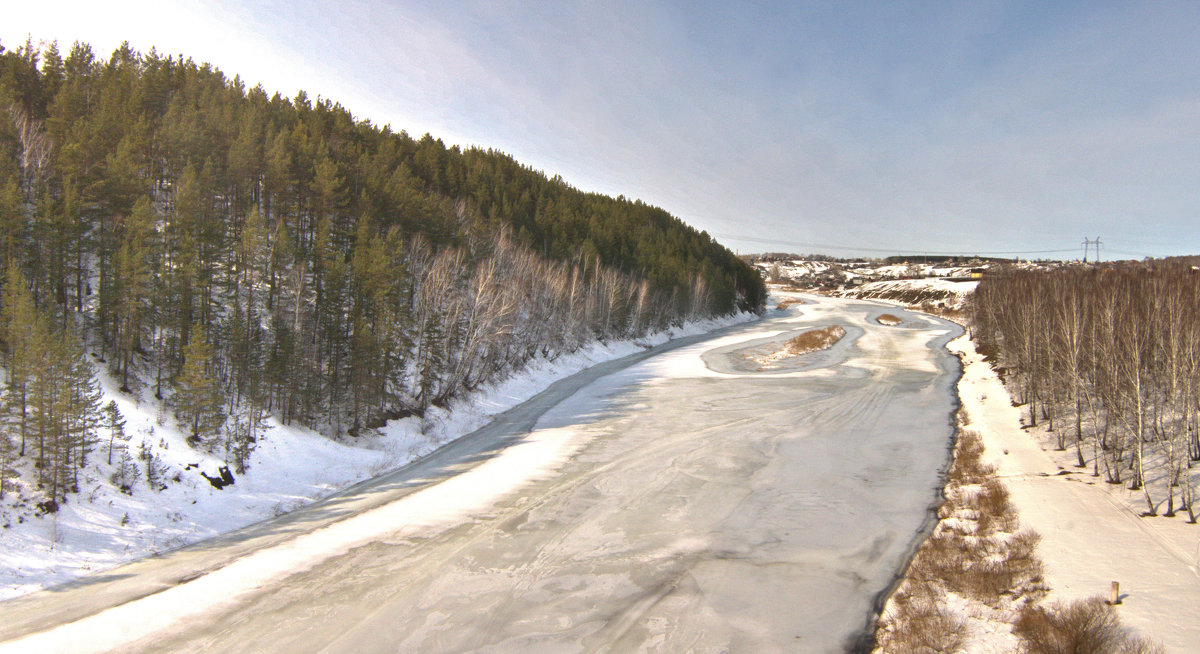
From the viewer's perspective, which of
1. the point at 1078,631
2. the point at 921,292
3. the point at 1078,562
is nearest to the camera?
the point at 1078,631

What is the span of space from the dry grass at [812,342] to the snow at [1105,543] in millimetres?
38935

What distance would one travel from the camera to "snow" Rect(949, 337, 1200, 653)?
1181 cm

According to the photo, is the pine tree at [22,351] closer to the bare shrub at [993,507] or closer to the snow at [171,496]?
the snow at [171,496]

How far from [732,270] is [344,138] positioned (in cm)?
8623

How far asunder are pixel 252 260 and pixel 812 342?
2423 inches

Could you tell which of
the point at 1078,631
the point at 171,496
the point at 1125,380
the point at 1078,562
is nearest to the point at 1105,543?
the point at 1078,562

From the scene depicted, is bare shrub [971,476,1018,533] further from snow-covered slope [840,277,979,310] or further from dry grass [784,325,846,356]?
snow-covered slope [840,277,979,310]

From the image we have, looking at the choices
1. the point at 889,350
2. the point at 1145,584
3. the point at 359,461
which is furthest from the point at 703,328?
the point at 1145,584

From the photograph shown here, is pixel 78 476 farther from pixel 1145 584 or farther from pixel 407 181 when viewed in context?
pixel 407 181

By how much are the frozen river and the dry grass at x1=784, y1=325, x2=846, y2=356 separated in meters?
35.0

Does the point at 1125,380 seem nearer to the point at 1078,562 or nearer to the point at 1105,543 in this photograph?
the point at 1105,543

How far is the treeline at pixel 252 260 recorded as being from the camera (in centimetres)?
2459

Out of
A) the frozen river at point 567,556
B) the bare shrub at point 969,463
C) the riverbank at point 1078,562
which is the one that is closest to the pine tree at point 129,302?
the frozen river at point 567,556

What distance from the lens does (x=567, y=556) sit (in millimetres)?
15398
